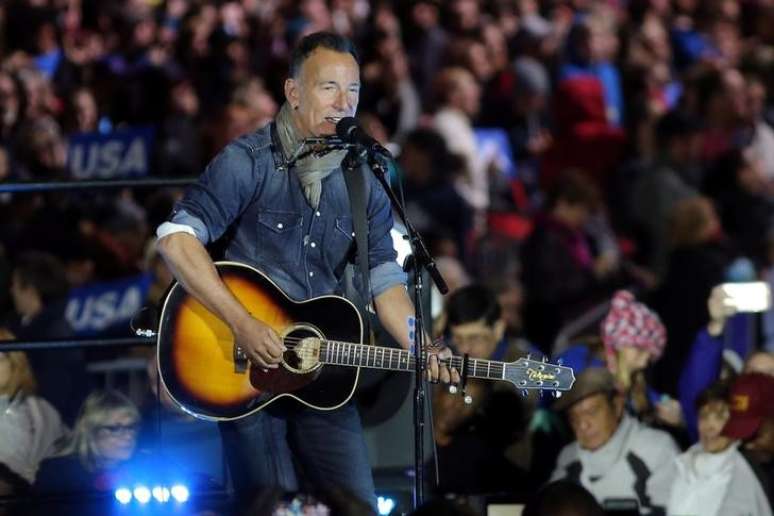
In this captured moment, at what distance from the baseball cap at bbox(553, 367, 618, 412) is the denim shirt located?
7.57 feet

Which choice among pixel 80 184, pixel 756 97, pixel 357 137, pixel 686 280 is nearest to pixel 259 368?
pixel 357 137

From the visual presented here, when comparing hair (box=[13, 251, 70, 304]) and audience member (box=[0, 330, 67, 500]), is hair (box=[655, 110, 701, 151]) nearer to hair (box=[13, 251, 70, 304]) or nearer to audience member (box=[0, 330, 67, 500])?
hair (box=[13, 251, 70, 304])

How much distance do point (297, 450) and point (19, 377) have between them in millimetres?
2105

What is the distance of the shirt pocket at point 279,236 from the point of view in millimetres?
6078

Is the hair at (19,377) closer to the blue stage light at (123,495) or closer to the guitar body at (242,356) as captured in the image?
the blue stage light at (123,495)

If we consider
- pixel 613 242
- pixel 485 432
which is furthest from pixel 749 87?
pixel 485 432

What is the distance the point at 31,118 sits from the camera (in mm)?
13539

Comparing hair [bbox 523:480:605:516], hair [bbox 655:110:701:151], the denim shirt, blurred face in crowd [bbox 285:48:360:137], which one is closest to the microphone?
blurred face in crowd [bbox 285:48:360:137]

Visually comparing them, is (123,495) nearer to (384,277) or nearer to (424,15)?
(384,277)

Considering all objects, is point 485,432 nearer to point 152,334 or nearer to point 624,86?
point 152,334

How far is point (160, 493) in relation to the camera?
Answer: 6973mm

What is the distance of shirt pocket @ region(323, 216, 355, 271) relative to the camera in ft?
20.2

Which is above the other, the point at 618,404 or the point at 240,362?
the point at 618,404

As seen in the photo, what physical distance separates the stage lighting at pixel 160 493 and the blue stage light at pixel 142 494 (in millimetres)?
25
